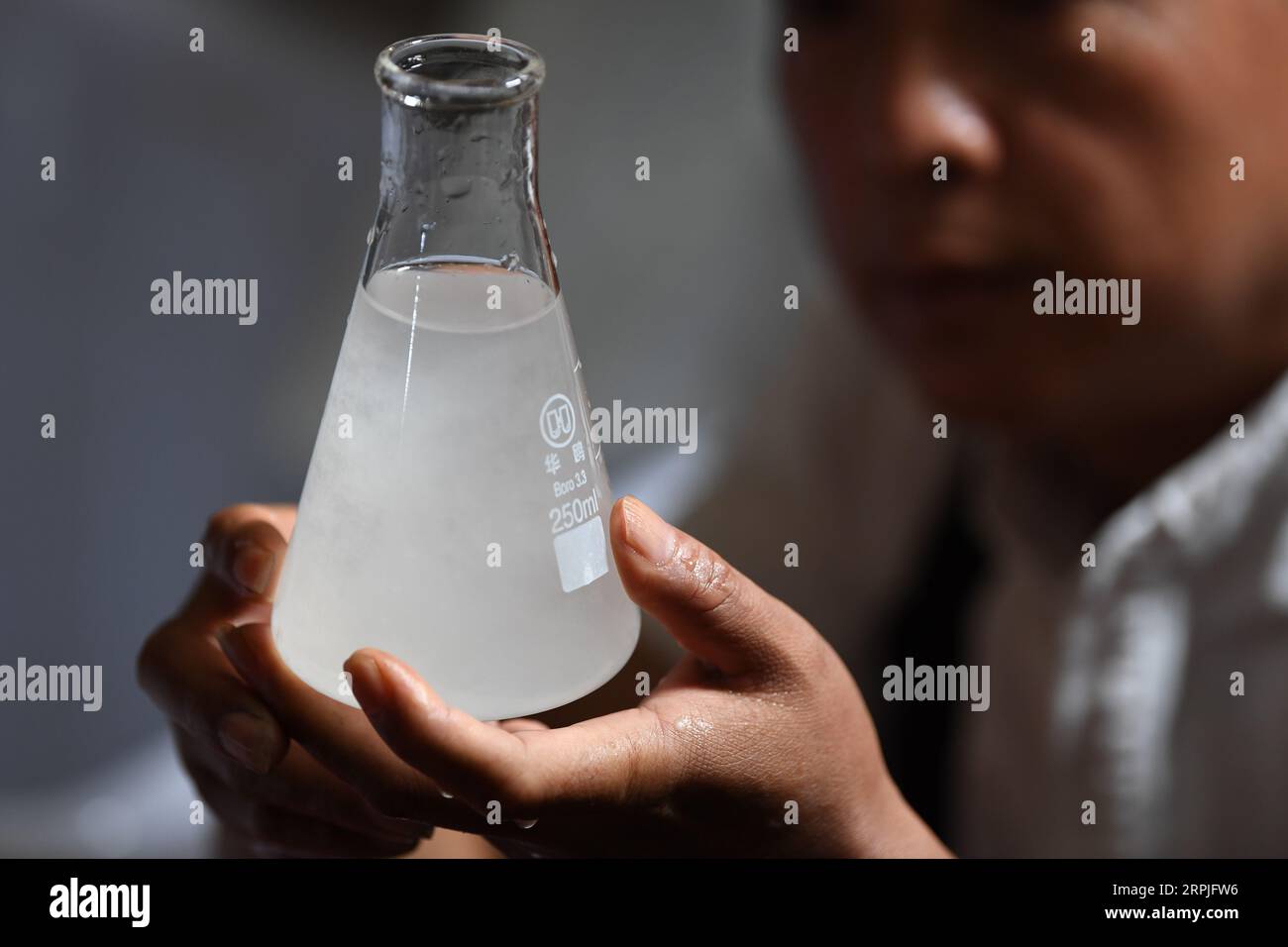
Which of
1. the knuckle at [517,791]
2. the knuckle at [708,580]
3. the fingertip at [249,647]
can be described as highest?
the knuckle at [708,580]

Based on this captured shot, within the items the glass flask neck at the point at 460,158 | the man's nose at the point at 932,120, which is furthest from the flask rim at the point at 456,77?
the man's nose at the point at 932,120

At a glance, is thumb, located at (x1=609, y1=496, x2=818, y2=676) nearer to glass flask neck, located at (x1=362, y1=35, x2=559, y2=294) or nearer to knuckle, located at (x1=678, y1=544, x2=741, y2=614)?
knuckle, located at (x1=678, y1=544, x2=741, y2=614)

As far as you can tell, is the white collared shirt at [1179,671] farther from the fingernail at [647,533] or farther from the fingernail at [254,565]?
the fingernail at [254,565]

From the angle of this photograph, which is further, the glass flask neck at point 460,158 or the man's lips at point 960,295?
the man's lips at point 960,295

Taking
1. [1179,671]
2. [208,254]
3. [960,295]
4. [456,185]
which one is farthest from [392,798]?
[208,254]

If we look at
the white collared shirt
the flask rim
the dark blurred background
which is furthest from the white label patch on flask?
the dark blurred background

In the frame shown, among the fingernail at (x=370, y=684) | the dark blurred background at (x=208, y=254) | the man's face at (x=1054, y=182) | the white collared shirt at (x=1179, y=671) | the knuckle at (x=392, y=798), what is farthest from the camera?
the dark blurred background at (x=208, y=254)

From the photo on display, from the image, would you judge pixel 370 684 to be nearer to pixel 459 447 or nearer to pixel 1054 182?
pixel 459 447
